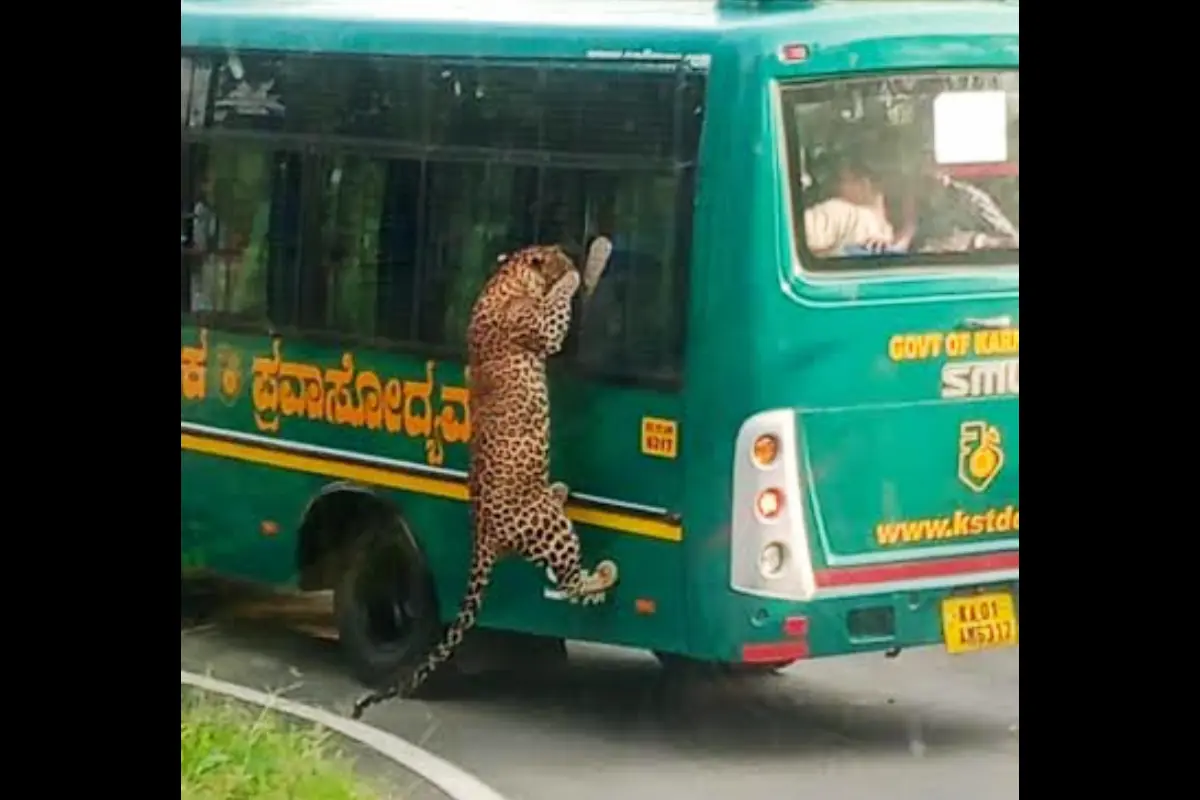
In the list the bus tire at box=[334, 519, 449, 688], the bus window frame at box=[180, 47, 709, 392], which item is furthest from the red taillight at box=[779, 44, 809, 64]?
the bus tire at box=[334, 519, 449, 688]

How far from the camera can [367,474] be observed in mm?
5371

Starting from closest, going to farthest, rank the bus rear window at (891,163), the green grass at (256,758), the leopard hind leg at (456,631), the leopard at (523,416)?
the green grass at (256,758)
the bus rear window at (891,163)
the leopard at (523,416)
the leopard hind leg at (456,631)

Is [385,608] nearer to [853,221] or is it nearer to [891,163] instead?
[853,221]

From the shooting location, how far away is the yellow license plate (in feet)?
16.5

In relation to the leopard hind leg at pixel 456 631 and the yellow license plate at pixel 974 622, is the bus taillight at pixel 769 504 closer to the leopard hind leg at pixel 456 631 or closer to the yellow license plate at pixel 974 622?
the yellow license plate at pixel 974 622

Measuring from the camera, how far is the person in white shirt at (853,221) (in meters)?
4.96

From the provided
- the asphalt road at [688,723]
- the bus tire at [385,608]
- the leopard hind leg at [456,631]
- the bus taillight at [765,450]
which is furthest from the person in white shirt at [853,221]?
the bus tire at [385,608]

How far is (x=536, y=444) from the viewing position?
5074mm

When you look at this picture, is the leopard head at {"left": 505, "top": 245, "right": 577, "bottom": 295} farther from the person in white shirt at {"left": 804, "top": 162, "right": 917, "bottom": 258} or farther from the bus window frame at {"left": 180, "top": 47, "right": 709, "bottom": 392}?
the person in white shirt at {"left": 804, "top": 162, "right": 917, "bottom": 258}

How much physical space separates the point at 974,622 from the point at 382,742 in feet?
4.17

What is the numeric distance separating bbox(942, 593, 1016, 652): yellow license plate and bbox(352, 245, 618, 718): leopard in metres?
0.72

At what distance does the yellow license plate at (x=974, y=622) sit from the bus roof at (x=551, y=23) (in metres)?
1.18
